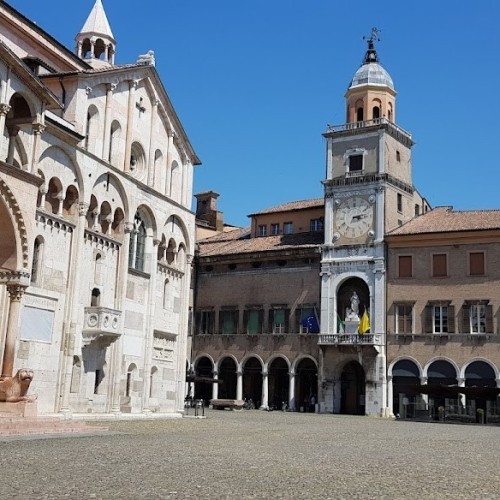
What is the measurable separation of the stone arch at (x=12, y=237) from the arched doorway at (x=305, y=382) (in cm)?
3424

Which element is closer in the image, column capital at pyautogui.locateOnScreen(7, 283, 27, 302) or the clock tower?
column capital at pyautogui.locateOnScreen(7, 283, 27, 302)

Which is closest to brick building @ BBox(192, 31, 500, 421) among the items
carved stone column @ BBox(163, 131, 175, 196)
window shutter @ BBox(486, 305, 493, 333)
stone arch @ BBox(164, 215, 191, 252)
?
window shutter @ BBox(486, 305, 493, 333)

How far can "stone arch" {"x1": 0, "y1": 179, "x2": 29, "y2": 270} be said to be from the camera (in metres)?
21.5

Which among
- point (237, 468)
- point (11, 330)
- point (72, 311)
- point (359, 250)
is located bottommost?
point (237, 468)

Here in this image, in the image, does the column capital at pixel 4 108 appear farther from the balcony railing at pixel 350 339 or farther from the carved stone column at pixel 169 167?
the balcony railing at pixel 350 339

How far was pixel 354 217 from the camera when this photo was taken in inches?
2088

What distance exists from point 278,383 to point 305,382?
2318 mm

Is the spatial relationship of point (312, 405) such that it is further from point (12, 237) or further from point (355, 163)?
point (12, 237)

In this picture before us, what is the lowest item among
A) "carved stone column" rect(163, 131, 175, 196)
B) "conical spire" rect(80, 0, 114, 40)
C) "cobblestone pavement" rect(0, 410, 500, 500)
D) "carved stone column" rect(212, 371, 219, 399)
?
"cobblestone pavement" rect(0, 410, 500, 500)

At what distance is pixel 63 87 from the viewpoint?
99.5 feet

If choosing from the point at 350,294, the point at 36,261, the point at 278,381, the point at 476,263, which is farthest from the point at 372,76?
the point at 36,261

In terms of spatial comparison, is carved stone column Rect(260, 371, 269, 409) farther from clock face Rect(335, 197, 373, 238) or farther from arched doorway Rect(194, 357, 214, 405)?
clock face Rect(335, 197, 373, 238)

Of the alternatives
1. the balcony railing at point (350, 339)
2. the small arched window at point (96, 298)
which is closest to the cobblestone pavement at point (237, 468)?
the small arched window at point (96, 298)

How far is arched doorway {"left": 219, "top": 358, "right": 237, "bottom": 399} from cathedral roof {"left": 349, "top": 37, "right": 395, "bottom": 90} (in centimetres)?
2263
